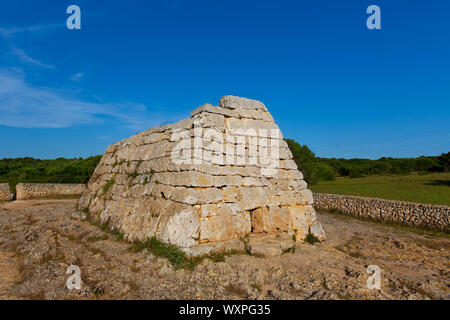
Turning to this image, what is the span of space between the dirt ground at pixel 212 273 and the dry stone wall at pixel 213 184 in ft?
2.45

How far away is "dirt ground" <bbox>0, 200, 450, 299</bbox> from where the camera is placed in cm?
390

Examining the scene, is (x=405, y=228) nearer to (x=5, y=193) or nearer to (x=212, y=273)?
(x=212, y=273)

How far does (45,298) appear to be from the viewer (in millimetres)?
3527

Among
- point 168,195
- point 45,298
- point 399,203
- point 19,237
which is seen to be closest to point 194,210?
point 168,195

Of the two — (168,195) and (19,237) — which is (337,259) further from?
(19,237)

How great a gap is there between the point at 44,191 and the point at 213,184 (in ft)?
64.9

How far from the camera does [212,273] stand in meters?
4.61

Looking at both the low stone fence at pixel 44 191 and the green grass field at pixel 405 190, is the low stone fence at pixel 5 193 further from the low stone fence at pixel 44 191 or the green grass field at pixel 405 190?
the green grass field at pixel 405 190

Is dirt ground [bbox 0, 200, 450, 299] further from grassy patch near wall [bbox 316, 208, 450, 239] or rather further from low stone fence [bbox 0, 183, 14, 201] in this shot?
low stone fence [bbox 0, 183, 14, 201]

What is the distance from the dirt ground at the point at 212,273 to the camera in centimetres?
390

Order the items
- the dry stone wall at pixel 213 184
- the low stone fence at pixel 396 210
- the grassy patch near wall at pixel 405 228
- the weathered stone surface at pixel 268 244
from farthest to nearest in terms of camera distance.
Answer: the low stone fence at pixel 396 210 < the grassy patch near wall at pixel 405 228 < the dry stone wall at pixel 213 184 < the weathered stone surface at pixel 268 244

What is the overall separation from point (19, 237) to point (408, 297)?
31.6 ft

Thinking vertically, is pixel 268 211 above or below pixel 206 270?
above

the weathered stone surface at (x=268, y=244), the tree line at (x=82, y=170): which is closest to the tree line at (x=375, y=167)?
the tree line at (x=82, y=170)
